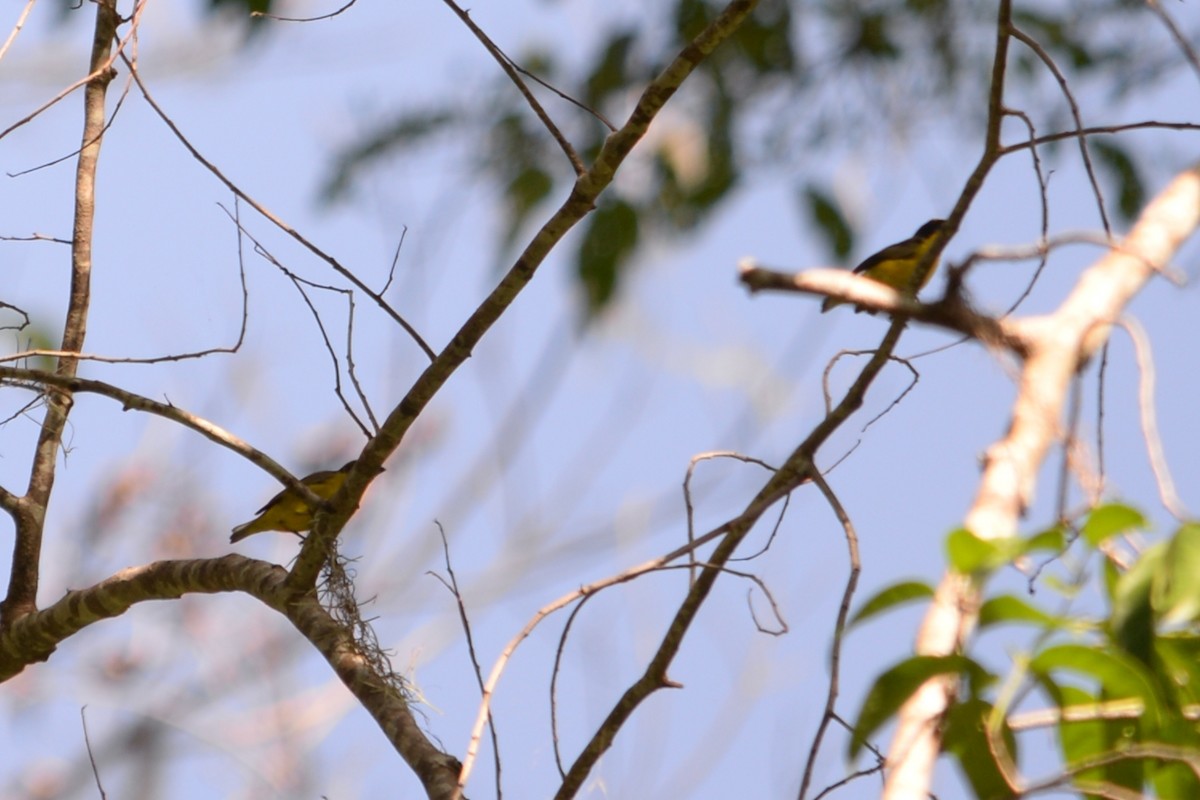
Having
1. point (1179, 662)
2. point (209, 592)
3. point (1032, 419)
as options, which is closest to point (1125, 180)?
point (209, 592)

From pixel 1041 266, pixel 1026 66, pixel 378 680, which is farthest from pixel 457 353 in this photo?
pixel 1026 66

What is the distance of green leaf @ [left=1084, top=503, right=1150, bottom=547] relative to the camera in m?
0.82

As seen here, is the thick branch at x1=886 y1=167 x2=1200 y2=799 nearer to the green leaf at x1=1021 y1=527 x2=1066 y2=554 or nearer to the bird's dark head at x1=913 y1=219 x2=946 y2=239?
the green leaf at x1=1021 y1=527 x2=1066 y2=554

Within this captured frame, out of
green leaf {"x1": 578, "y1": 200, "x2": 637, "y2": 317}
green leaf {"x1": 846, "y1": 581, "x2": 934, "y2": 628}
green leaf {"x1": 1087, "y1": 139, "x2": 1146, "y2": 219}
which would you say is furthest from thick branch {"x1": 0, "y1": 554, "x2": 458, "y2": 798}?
green leaf {"x1": 1087, "y1": 139, "x2": 1146, "y2": 219}

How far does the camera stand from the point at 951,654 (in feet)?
3.09

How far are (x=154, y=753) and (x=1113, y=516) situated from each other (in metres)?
6.72

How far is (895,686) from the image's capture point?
3.03 ft

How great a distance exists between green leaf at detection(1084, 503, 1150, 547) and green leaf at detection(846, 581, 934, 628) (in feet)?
0.40

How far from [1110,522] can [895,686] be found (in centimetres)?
20

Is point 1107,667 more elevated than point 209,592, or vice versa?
point 209,592

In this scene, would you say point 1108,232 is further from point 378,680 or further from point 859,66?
point 859,66

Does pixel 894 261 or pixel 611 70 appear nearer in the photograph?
pixel 894 261

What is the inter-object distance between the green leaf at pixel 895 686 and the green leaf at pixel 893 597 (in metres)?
0.05

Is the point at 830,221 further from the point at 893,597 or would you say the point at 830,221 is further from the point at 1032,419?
the point at 893,597
